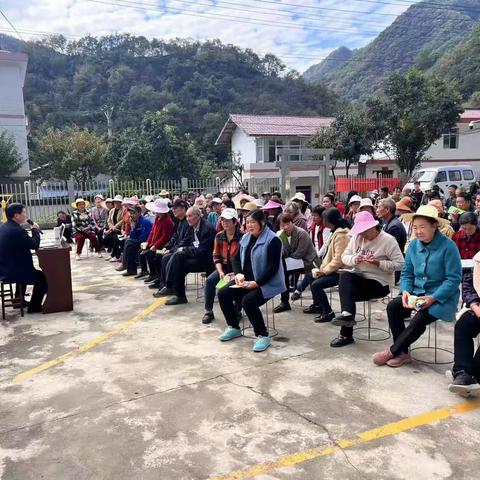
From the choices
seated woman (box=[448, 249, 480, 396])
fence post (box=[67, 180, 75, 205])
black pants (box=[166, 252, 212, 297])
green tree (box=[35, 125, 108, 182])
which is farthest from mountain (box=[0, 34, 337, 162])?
seated woman (box=[448, 249, 480, 396])

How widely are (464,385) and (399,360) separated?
30.1 inches

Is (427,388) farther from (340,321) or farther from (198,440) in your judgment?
(198,440)

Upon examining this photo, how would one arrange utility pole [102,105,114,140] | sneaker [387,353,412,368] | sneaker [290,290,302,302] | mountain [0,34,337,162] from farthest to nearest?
mountain [0,34,337,162] < utility pole [102,105,114,140] < sneaker [290,290,302,302] < sneaker [387,353,412,368]

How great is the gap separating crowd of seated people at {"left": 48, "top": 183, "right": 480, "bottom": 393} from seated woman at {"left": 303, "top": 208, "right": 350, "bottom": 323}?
0.04 ft

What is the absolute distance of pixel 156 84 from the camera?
56.2 m

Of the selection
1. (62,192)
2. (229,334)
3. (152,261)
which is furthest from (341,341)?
(62,192)

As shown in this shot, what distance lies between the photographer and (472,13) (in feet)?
244

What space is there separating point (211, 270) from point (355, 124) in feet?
69.2

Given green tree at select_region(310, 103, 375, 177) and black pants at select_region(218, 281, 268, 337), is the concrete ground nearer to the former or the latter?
black pants at select_region(218, 281, 268, 337)

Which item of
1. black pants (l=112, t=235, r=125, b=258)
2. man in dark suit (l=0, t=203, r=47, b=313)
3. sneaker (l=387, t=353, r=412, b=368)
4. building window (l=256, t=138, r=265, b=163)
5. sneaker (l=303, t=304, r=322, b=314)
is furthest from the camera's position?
building window (l=256, t=138, r=265, b=163)

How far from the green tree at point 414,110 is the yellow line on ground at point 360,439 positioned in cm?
2346

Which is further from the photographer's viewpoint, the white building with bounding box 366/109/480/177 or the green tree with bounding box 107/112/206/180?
the white building with bounding box 366/109/480/177

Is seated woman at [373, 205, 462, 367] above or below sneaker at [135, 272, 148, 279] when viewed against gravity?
above

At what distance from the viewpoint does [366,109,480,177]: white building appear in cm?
3017
